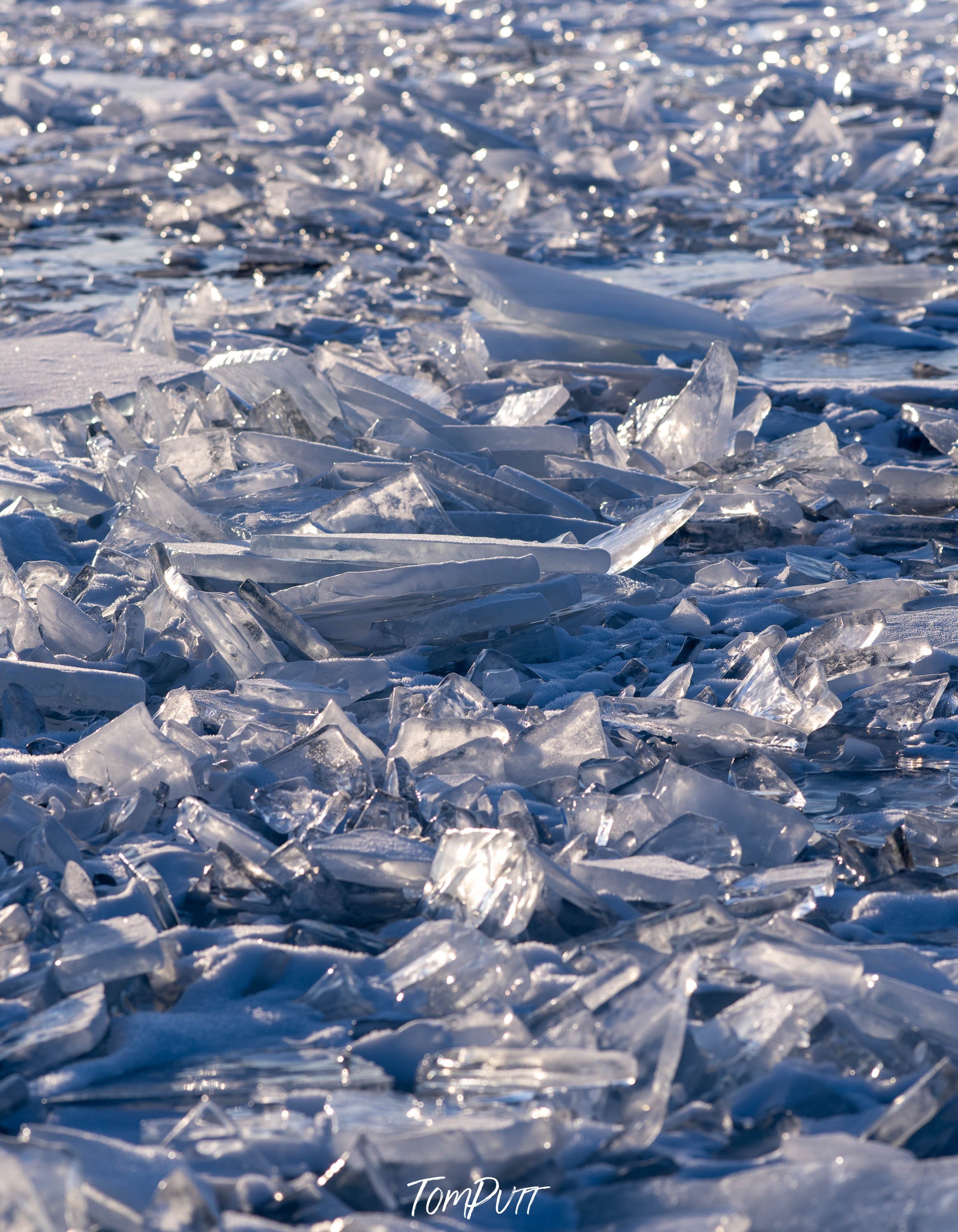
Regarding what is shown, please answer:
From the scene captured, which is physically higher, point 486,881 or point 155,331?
point 486,881

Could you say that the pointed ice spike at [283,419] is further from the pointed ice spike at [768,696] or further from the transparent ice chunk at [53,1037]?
the transparent ice chunk at [53,1037]

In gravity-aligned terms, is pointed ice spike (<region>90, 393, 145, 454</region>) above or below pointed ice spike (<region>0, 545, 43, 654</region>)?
below

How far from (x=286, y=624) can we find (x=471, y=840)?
0.88 meters

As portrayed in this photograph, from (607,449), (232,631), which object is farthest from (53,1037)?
(607,449)

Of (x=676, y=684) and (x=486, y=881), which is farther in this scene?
(x=676, y=684)

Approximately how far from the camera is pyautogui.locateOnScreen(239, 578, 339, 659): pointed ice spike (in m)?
2.36

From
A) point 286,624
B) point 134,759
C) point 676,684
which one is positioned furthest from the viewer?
Result: point 286,624

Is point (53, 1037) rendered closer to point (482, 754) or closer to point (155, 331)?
point (482, 754)

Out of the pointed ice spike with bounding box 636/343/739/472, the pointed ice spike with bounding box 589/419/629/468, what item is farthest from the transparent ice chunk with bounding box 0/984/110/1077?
the pointed ice spike with bounding box 636/343/739/472

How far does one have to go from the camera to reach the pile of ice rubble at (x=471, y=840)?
3.91 ft

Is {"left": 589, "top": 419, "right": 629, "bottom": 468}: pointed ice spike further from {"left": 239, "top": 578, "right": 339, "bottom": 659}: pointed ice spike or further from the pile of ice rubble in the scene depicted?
{"left": 239, "top": 578, "right": 339, "bottom": 659}: pointed ice spike

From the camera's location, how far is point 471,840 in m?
1.59

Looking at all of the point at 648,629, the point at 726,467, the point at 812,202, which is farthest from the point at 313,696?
the point at 812,202

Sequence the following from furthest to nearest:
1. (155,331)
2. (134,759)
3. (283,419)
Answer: (155,331) → (283,419) → (134,759)
